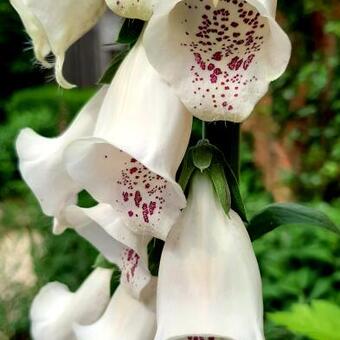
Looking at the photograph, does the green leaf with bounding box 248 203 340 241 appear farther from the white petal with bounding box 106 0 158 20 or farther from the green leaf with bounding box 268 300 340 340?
the white petal with bounding box 106 0 158 20

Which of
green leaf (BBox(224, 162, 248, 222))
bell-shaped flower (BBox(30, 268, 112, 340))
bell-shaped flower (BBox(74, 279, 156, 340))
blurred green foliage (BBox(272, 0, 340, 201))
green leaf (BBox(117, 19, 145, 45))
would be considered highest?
green leaf (BBox(117, 19, 145, 45))

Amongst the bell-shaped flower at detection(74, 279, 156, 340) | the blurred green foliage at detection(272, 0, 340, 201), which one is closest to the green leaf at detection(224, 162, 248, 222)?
the bell-shaped flower at detection(74, 279, 156, 340)

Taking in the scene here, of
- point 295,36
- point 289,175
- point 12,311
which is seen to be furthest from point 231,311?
point 295,36

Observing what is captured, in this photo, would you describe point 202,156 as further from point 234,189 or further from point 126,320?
point 126,320

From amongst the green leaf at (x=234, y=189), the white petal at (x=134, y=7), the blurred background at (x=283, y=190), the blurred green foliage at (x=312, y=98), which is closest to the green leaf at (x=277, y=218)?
the green leaf at (x=234, y=189)

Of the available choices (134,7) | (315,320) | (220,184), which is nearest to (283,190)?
(315,320)

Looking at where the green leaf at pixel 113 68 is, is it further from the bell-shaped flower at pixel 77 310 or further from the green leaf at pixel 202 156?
the bell-shaped flower at pixel 77 310

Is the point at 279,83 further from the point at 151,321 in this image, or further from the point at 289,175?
the point at 151,321
